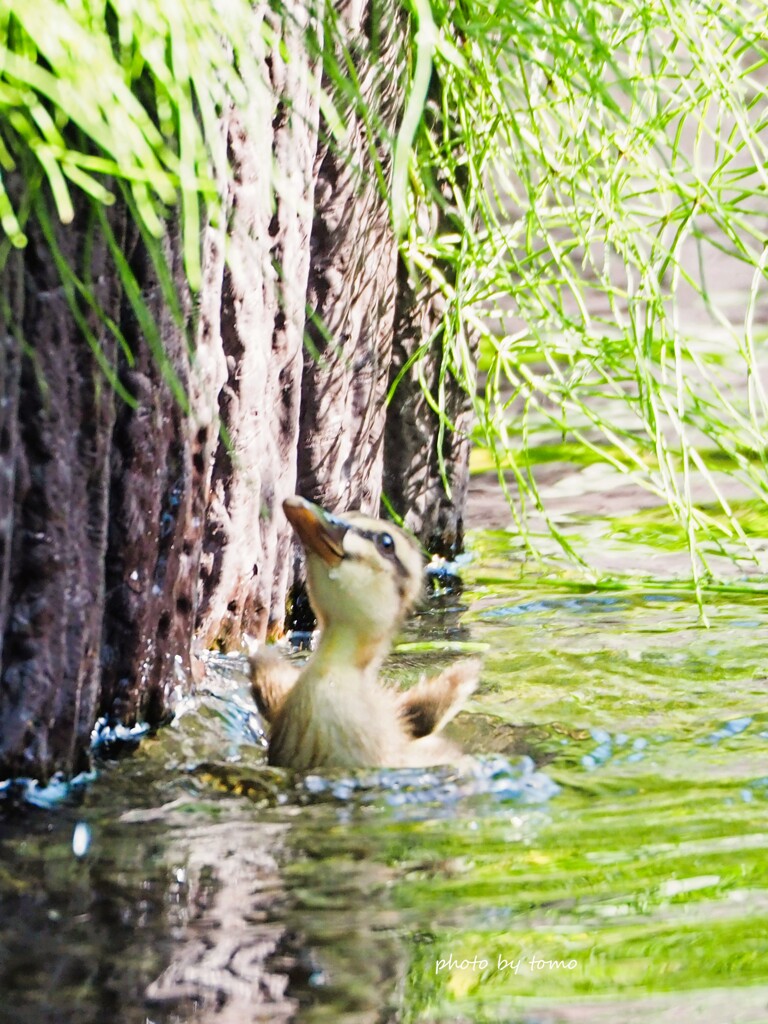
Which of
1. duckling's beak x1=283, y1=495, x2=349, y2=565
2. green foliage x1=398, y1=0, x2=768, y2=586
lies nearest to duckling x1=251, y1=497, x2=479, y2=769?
duckling's beak x1=283, y1=495, x2=349, y2=565

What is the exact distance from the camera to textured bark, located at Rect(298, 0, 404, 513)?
136 inches

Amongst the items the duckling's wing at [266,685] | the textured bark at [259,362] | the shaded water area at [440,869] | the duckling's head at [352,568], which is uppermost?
the textured bark at [259,362]

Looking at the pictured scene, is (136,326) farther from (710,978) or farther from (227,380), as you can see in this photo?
(710,978)

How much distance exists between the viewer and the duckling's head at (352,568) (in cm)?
298

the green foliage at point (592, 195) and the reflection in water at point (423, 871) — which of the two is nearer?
the reflection in water at point (423, 871)

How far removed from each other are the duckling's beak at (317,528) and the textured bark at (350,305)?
61 cm

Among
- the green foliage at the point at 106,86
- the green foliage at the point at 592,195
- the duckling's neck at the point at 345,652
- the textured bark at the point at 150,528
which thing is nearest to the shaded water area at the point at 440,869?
the textured bark at the point at 150,528

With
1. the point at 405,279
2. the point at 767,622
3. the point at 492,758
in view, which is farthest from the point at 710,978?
the point at 405,279

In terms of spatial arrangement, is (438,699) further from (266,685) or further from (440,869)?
(440,869)

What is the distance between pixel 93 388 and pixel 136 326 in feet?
0.64

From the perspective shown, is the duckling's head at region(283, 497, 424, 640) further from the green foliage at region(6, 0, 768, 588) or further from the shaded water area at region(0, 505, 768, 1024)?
the green foliage at region(6, 0, 768, 588)

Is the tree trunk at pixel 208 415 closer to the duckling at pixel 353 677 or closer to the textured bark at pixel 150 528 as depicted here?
the textured bark at pixel 150 528

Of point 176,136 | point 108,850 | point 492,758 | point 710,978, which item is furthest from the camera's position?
point 492,758

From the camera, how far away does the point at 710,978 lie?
1.63m
